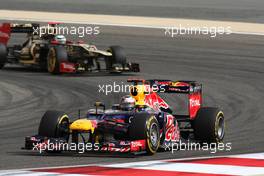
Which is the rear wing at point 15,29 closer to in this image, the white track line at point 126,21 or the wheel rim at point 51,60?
the wheel rim at point 51,60

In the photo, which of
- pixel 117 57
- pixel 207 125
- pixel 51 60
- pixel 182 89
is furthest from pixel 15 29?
pixel 207 125

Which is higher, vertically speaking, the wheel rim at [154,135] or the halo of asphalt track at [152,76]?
the halo of asphalt track at [152,76]

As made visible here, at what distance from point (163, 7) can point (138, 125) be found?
1492 inches

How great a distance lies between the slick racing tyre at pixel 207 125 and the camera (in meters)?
15.8

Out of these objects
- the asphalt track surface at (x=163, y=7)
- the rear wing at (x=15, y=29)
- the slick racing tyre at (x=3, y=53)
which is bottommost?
the slick racing tyre at (x=3, y=53)

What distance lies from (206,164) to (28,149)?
10.6ft

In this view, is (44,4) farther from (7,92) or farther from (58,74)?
(7,92)

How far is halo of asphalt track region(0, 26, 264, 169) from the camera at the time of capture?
51.6ft

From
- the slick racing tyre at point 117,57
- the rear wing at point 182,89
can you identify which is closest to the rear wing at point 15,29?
the slick racing tyre at point 117,57

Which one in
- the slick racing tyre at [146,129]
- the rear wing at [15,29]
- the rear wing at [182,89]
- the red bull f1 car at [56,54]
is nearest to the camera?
the slick racing tyre at [146,129]

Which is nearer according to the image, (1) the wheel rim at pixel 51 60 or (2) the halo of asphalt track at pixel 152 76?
(2) the halo of asphalt track at pixel 152 76

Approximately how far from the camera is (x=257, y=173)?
12.3m

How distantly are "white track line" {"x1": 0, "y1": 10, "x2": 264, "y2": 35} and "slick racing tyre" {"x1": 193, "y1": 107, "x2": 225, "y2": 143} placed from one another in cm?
2446

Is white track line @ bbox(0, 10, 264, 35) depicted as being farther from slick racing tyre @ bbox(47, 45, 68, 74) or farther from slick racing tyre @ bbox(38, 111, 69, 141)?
slick racing tyre @ bbox(38, 111, 69, 141)
